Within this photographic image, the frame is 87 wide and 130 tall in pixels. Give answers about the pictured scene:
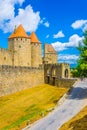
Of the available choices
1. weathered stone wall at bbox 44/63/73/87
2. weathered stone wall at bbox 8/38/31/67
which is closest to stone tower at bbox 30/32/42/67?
weathered stone wall at bbox 8/38/31/67

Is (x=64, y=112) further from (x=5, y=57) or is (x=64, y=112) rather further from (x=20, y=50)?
(x=20, y=50)

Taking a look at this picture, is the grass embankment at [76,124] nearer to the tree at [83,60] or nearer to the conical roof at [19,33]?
the tree at [83,60]

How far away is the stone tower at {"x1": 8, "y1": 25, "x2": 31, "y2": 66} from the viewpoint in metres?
64.2

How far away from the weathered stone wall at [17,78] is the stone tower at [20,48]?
5.35 meters

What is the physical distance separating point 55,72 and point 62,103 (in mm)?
25368

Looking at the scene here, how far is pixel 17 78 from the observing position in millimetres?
52094

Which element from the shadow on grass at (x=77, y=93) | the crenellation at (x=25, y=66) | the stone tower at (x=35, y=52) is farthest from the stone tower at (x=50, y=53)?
the shadow on grass at (x=77, y=93)

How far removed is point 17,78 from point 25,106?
10836mm

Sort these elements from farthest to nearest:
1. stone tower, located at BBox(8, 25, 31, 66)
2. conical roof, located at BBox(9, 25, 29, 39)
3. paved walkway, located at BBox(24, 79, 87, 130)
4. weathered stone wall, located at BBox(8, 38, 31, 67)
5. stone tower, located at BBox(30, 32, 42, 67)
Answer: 1. stone tower, located at BBox(30, 32, 42, 67)
2. conical roof, located at BBox(9, 25, 29, 39)
3. stone tower, located at BBox(8, 25, 31, 66)
4. weathered stone wall, located at BBox(8, 38, 31, 67)
5. paved walkway, located at BBox(24, 79, 87, 130)

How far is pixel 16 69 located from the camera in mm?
51781

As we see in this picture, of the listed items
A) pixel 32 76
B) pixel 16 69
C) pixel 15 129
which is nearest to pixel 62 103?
pixel 15 129

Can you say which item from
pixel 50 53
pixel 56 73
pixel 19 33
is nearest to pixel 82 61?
pixel 56 73

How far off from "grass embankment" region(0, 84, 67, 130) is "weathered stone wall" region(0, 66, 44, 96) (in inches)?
38.5

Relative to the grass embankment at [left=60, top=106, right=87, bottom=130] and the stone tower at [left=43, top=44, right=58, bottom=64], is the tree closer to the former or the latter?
the grass embankment at [left=60, top=106, right=87, bottom=130]
